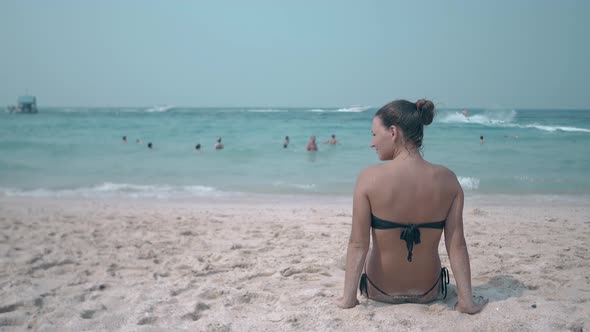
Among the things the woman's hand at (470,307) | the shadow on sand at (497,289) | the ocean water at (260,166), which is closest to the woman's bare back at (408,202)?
the woman's hand at (470,307)

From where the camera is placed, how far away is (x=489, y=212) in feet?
23.0

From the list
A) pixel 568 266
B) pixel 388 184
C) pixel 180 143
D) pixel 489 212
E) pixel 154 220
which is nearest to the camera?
pixel 388 184

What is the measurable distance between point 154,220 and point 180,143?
14.5m

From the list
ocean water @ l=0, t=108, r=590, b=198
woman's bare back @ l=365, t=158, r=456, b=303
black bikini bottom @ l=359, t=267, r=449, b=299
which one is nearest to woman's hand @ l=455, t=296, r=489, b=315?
black bikini bottom @ l=359, t=267, r=449, b=299

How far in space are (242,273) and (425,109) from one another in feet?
7.70

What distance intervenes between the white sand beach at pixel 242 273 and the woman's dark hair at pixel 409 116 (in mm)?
1074

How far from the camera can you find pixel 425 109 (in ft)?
→ 8.30

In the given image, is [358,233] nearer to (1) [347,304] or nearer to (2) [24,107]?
(1) [347,304]

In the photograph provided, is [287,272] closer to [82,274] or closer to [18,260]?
[82,274]

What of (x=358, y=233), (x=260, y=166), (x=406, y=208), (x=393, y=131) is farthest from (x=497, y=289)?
(x=260, y=166)

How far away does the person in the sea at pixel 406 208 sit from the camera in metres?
2.55

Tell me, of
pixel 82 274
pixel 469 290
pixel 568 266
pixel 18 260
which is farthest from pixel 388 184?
pixel 18 260

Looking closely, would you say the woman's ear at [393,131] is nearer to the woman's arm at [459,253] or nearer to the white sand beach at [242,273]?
the woman's arm at [459,253]

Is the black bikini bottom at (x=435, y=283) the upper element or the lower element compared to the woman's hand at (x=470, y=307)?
Result: upper
